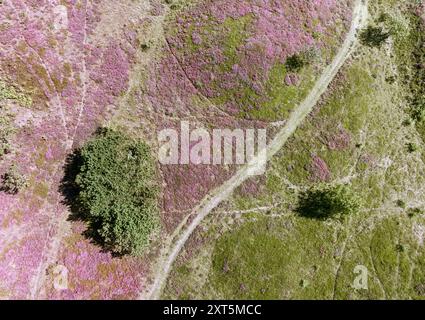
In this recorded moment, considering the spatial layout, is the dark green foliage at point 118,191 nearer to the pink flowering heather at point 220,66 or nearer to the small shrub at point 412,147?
the pink flowering heather at point 220,66

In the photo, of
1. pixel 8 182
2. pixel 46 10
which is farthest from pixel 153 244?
pixel 46 10

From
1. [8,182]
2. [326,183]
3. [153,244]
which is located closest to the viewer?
[8,182]

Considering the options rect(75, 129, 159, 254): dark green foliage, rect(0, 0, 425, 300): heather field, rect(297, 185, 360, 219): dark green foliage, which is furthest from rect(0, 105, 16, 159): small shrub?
rect(297, 185, 360, 219): dark green foliage

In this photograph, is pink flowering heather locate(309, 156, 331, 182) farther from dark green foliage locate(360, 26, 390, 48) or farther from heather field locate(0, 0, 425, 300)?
dark green foliage locate(360, 26, 390, 48)

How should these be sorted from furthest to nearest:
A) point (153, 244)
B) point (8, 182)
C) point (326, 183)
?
point (326, 183), point (153, 244), point (8, 182)

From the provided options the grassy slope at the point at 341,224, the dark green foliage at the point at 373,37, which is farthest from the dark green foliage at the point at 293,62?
the dark green foliage at the point at 373,37

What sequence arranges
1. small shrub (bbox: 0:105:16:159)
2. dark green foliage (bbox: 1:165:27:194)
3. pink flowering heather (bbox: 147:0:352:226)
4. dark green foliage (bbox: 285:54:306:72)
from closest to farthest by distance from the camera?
dark green foliage (bbox: 1:165:27:194) < small shrub (bbox: 0:105:16:159) < pink flowering heather (bbox: 147:0:352:226) < dark green foliage (bbox: 285:54:306:72)

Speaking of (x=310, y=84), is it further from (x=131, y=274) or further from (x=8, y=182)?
(x=8, y=182)
